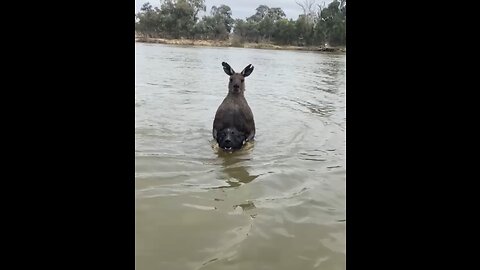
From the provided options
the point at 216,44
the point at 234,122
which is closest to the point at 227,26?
the point at 216,44

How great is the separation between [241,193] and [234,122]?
2303 mm

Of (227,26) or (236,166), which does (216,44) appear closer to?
(227,26)

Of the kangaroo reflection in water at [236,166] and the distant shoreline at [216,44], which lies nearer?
the kangaroo reflection in water at [236,166]

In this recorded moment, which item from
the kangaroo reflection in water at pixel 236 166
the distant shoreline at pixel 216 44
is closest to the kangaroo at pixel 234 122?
the kangaroo reflection in water at pixel 236 166

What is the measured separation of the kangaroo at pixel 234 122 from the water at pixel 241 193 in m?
0.18

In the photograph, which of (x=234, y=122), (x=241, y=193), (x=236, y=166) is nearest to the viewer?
(x=241, y=193)

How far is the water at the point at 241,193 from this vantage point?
328cm

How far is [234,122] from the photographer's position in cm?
689

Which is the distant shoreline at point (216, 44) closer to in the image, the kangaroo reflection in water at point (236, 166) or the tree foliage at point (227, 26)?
the tree foliage at point (227, 26)

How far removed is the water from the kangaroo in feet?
0.60

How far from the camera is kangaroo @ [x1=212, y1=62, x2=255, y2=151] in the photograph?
256 inches
